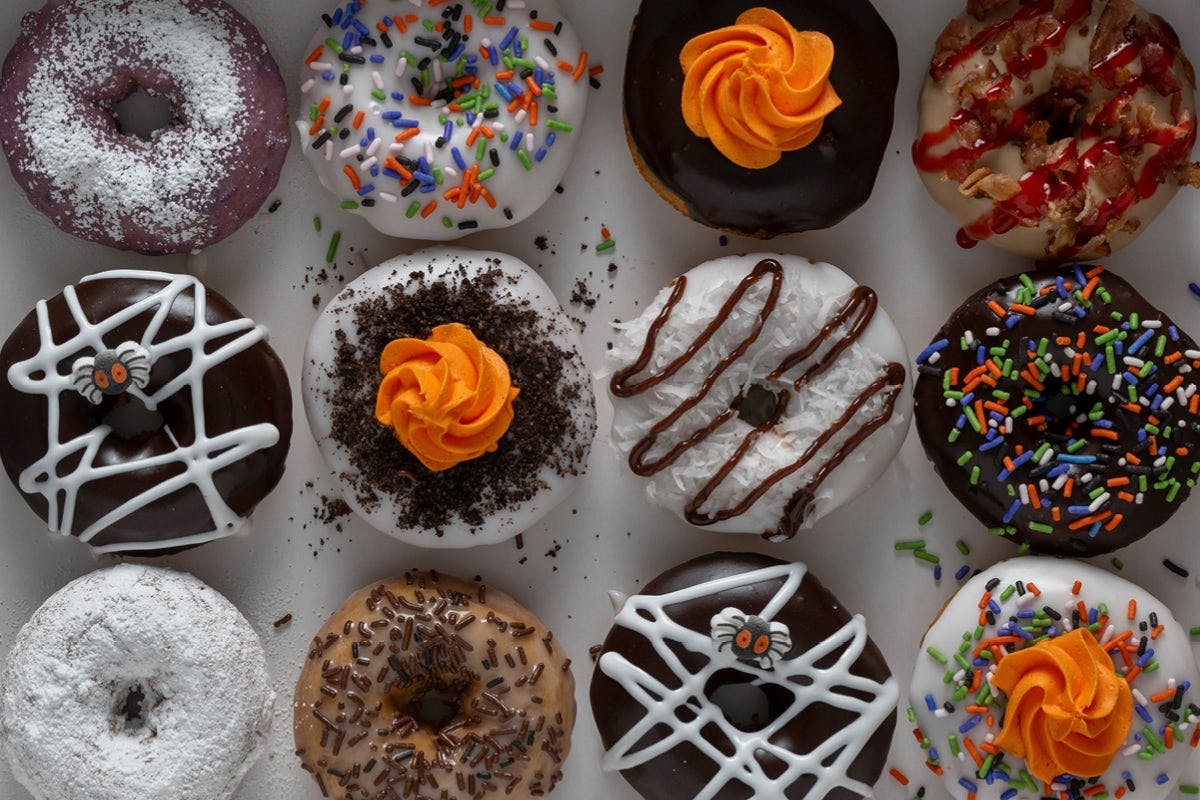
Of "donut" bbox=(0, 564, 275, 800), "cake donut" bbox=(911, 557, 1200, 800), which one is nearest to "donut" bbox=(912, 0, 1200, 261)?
"cake donut" bbox=(911, 557, 1200, 800)

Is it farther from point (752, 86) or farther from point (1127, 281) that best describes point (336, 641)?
point (1127, 281)

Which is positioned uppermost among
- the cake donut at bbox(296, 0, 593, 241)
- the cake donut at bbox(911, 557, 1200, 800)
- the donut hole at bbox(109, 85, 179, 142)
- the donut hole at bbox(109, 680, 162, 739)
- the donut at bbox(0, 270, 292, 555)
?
the cake donut at bbox(296, 0, 593, 241)

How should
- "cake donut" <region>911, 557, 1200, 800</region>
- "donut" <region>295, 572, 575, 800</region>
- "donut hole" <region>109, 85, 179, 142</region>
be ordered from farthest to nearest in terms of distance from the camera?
"donut hole" <region>109, 85, 179, 142</region>, "donut" <region>295, 572, 575, 800</region>, "cake donut" <region>911, 557, 1200, 800</region>

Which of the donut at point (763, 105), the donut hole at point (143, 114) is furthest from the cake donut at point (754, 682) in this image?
Answer: the donut hole at point (143, 114)

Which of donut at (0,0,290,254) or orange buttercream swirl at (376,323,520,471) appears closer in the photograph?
orange buttercream swirl at (376,323,520,471)

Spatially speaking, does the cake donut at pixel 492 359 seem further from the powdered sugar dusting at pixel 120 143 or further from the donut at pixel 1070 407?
the donut at pixel 1070 407

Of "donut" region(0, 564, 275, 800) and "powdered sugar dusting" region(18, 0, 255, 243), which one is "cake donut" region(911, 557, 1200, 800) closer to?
"donut" region(0, 564, 275, 800)
